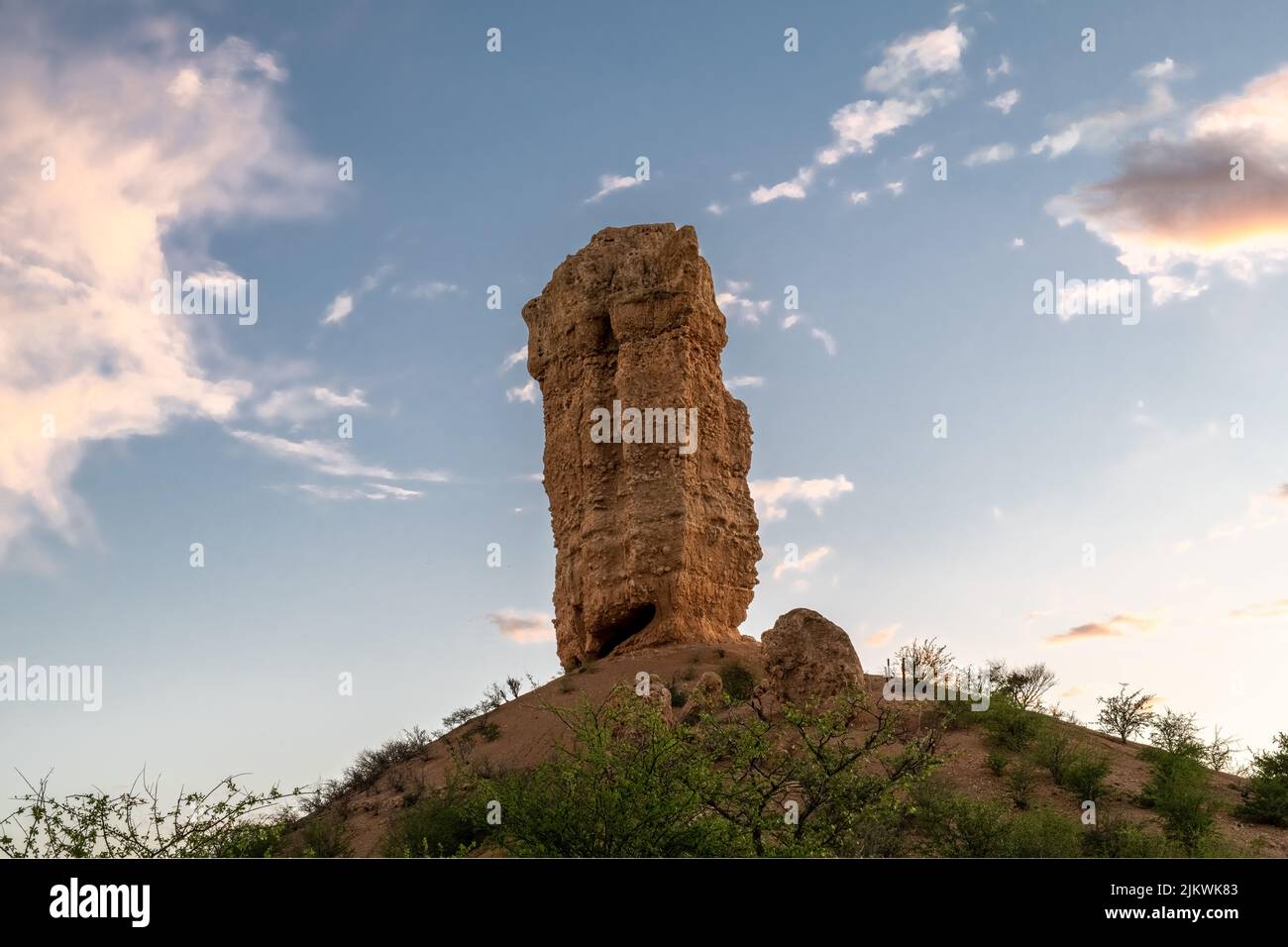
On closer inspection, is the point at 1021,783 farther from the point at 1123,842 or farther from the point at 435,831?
the point at 435,831

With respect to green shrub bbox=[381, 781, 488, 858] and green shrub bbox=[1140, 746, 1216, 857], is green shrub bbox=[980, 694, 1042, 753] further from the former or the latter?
green shrub bbox=[381, 781, 488, 858]

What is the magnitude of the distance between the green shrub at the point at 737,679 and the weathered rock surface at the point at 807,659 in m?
1.95

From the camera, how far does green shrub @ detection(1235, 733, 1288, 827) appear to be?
15141 millimetres

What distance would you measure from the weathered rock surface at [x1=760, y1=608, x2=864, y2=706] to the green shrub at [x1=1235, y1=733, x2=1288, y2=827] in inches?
258

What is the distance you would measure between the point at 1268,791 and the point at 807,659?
7.84 m

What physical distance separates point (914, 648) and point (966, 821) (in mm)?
10293

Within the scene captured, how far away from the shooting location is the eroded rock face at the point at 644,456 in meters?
26.1

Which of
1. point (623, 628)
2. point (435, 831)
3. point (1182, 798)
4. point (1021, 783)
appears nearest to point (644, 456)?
point (623, 628)

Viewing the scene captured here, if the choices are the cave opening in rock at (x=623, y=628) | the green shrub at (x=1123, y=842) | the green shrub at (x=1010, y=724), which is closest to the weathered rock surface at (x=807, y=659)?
the green shrub at (x=1010, y=724)

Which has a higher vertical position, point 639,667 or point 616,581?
point 616,581

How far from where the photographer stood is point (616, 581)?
26.4 metres

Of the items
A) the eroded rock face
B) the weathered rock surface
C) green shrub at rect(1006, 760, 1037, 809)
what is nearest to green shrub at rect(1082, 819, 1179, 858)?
green shrub at rect(1006, 760, 1037, 809)
